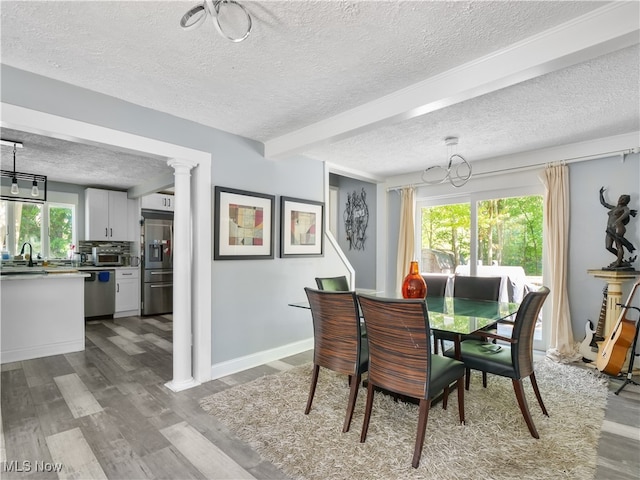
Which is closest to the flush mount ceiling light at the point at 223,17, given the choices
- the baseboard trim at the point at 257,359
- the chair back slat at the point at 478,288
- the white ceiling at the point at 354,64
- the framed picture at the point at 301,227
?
the white ceiling at the point at 354,64

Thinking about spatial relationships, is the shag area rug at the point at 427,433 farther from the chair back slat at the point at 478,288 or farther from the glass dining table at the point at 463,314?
the chair back slat at the point at 478,288

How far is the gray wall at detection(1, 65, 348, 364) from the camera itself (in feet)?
7.80

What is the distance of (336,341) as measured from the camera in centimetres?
245

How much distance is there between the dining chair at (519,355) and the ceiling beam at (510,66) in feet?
4.41

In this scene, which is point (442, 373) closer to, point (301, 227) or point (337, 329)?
point (337, 329)

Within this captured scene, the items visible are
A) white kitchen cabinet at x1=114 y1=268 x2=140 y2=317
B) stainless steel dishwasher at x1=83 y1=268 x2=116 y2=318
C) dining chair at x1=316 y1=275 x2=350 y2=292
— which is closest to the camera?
dining chair at x1=316 y1=275 x2=350 y2=292

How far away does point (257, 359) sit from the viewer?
3619 mm

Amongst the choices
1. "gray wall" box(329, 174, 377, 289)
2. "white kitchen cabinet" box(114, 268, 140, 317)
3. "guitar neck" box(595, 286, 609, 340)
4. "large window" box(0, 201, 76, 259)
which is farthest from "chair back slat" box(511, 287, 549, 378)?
"large window" box(0, 201, 76, 259)

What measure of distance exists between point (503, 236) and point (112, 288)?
6.19 metres

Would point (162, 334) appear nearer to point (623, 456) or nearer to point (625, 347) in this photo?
point (623, 456)

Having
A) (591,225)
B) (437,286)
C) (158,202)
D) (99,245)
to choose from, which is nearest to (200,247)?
(437,286)

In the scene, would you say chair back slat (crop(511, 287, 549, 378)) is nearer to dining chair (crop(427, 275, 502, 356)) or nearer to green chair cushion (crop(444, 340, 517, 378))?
green chair cushion (crop(444, 340, 517, 378))

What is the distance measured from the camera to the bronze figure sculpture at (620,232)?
3.38 meters

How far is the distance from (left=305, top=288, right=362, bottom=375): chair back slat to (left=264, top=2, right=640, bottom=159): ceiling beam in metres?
1.39
